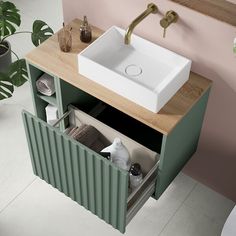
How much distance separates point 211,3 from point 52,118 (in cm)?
102

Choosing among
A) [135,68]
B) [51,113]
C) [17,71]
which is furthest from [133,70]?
[17,71]

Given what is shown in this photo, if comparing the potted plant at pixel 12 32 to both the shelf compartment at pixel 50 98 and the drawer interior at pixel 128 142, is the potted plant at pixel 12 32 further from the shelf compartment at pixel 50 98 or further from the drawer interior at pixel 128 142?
the drawer interior at pixel 128 142

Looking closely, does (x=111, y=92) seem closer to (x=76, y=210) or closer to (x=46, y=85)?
(x=46, y=85)

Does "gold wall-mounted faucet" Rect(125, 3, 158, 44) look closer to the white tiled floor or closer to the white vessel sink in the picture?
the white vessel sink

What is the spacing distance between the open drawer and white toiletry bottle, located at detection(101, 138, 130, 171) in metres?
0.06

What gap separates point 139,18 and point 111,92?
322 millimetres

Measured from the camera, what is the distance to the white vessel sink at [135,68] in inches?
74.6

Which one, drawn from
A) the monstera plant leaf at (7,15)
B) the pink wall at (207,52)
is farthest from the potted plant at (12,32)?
the pink wall at (207,52)

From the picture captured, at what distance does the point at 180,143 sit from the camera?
2100 mm

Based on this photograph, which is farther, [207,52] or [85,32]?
[85,32]

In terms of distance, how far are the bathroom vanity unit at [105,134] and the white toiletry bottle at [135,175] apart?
3 cm

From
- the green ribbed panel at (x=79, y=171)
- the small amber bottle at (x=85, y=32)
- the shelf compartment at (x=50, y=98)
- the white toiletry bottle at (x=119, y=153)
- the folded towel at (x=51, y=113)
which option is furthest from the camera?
the folded towel at (x=51, y=113)

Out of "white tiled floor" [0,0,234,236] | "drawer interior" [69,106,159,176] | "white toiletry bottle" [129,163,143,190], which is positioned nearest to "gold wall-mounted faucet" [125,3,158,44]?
"drawer interior" [69,106,159,176]

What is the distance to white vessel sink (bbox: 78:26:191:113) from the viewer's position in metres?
1.90
